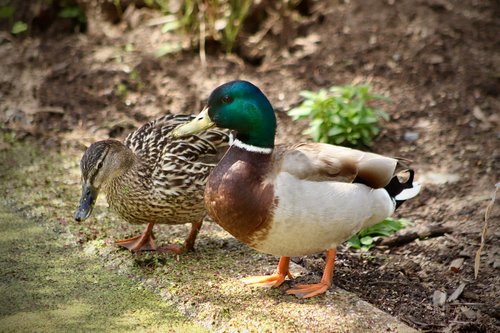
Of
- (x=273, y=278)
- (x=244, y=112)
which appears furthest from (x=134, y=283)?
(x=244, y=112)

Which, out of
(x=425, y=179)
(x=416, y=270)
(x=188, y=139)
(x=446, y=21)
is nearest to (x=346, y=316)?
(x=416, y=270)

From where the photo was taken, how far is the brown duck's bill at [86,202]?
13.3ft

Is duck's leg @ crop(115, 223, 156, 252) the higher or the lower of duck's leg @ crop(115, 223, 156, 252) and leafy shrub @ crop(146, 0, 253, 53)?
the lower

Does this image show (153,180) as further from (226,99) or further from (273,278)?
(273,278)

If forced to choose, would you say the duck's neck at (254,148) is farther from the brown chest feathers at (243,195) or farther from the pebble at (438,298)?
the pebble at (438,298)

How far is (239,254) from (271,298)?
603mm

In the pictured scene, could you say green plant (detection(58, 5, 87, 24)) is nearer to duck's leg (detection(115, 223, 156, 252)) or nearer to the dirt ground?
the dirt ground

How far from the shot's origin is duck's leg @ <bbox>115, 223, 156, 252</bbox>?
174 inches

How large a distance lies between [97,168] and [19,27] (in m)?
3.69

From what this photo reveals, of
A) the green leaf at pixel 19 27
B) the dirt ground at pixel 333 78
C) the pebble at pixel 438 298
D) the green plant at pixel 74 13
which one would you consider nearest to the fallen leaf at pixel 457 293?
the pebble at pixel 438 298

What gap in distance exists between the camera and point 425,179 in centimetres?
536

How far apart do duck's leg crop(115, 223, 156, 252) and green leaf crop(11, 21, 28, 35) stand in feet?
11.7

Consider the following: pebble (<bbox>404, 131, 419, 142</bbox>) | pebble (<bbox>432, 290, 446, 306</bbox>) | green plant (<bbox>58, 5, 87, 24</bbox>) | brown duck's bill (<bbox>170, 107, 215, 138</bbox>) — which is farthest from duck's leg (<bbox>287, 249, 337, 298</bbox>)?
green plant (<bbox>58, 5, 87, 24</bbox>)

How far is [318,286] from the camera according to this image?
3928 millimetres
